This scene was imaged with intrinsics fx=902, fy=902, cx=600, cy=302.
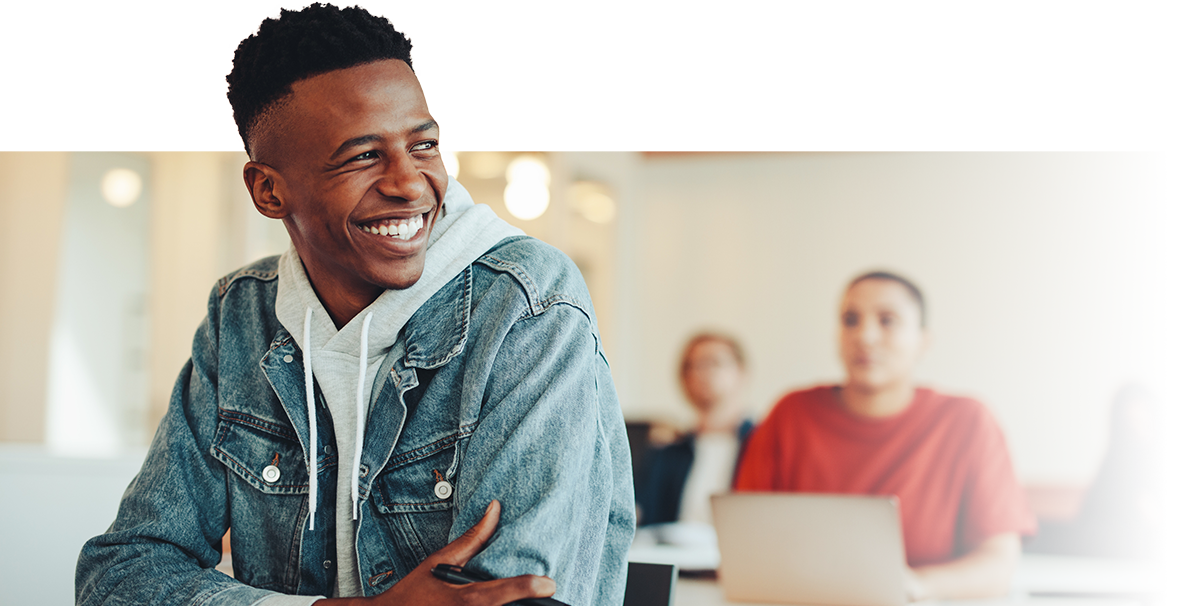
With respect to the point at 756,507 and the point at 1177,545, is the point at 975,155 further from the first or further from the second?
the point at 756,507

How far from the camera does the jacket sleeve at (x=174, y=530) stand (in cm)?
117

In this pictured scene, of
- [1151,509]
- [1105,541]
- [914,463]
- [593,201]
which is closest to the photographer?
[914,463]

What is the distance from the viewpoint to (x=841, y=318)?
8.86ft

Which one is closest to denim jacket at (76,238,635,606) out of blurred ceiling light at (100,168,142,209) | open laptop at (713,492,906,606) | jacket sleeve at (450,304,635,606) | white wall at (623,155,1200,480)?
jacket sleeve at (450,304,635,606)

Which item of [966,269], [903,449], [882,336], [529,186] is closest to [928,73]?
[966,269]

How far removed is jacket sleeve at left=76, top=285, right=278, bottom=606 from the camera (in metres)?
1.17

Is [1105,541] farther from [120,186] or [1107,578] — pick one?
[120,186]

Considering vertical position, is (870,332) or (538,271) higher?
(538,271)

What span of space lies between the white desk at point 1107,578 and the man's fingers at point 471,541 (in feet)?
7.54

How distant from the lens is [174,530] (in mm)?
1220

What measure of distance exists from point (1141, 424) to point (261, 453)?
4.42m

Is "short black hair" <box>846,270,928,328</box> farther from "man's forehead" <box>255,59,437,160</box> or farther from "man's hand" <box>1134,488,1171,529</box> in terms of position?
"man's hand" <box>1134,488,1171,529</box>

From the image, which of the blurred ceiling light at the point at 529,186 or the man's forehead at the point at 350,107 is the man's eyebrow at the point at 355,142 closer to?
the man's forehead at the point at 350,107

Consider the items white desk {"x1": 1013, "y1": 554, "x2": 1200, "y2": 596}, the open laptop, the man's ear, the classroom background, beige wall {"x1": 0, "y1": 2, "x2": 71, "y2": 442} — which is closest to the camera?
the man's ear
